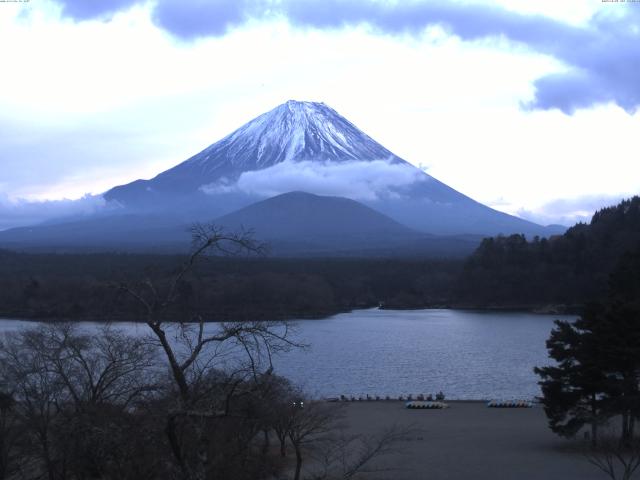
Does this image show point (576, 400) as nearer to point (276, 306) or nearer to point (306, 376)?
point (306, 376)

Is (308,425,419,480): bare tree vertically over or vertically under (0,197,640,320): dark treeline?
under

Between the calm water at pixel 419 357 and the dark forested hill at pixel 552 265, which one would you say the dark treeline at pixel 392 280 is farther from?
the calm water at pixel 419 357

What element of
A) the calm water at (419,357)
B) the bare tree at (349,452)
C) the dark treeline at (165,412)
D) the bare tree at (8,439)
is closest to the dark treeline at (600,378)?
the bare tree at (349,452)

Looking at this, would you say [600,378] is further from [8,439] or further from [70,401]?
[8,439]

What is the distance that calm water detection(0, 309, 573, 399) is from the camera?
67.0ft

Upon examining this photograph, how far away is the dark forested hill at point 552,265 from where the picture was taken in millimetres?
46188

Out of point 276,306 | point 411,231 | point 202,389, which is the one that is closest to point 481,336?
point 276,306

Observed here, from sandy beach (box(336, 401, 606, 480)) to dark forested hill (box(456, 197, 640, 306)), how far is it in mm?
30387

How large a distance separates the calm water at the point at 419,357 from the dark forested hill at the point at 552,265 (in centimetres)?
697

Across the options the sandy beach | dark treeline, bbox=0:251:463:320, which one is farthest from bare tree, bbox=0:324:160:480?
dark treeline, bbox=0:251:463:320

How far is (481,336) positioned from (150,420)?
28.6 metres

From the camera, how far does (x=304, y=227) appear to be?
11300 centimetres

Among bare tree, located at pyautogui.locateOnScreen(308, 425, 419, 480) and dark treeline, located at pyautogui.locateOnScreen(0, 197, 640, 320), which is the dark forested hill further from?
bare tree, located at pyautogui.locateOnScreen(308, 425, 419, 480)

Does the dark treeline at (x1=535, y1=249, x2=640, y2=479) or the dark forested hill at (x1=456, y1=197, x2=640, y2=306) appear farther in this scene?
the dark forested hill at (x1=456, y1=197, x2=640, y2=306)
